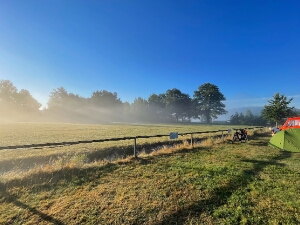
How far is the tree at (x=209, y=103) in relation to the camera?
3356 inches

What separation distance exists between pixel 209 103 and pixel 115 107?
171ft

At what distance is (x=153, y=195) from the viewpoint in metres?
4.20

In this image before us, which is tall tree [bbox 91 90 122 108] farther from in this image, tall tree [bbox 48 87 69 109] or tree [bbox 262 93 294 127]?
tree [bbox 262 93 294 127]

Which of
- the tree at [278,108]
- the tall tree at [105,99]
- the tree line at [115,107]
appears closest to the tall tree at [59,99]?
the tree line at [115,107]

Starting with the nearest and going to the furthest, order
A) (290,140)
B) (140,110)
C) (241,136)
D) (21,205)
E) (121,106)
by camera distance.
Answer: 1. (21,205)
2. (290,140)
3. (241,136)
4. (140,110)
5. (121,106)

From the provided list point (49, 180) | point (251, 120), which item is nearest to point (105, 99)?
point (251, 120)

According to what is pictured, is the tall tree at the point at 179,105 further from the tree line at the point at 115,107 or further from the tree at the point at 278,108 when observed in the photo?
the tree at the point at 278,108

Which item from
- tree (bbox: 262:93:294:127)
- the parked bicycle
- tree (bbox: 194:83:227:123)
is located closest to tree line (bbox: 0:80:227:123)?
tree (bbox: 194:83:227:123)

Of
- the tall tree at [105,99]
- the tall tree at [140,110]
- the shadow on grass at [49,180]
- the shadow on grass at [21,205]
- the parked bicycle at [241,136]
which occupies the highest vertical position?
the tall tree at [105,99]

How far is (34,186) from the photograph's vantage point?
4.79 metres

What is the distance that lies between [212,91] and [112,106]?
55422mm

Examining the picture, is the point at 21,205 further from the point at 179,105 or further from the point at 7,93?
the point at 7,93

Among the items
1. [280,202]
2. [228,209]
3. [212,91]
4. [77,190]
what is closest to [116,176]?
[77,190]

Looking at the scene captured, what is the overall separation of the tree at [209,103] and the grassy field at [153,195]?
8362 cm
